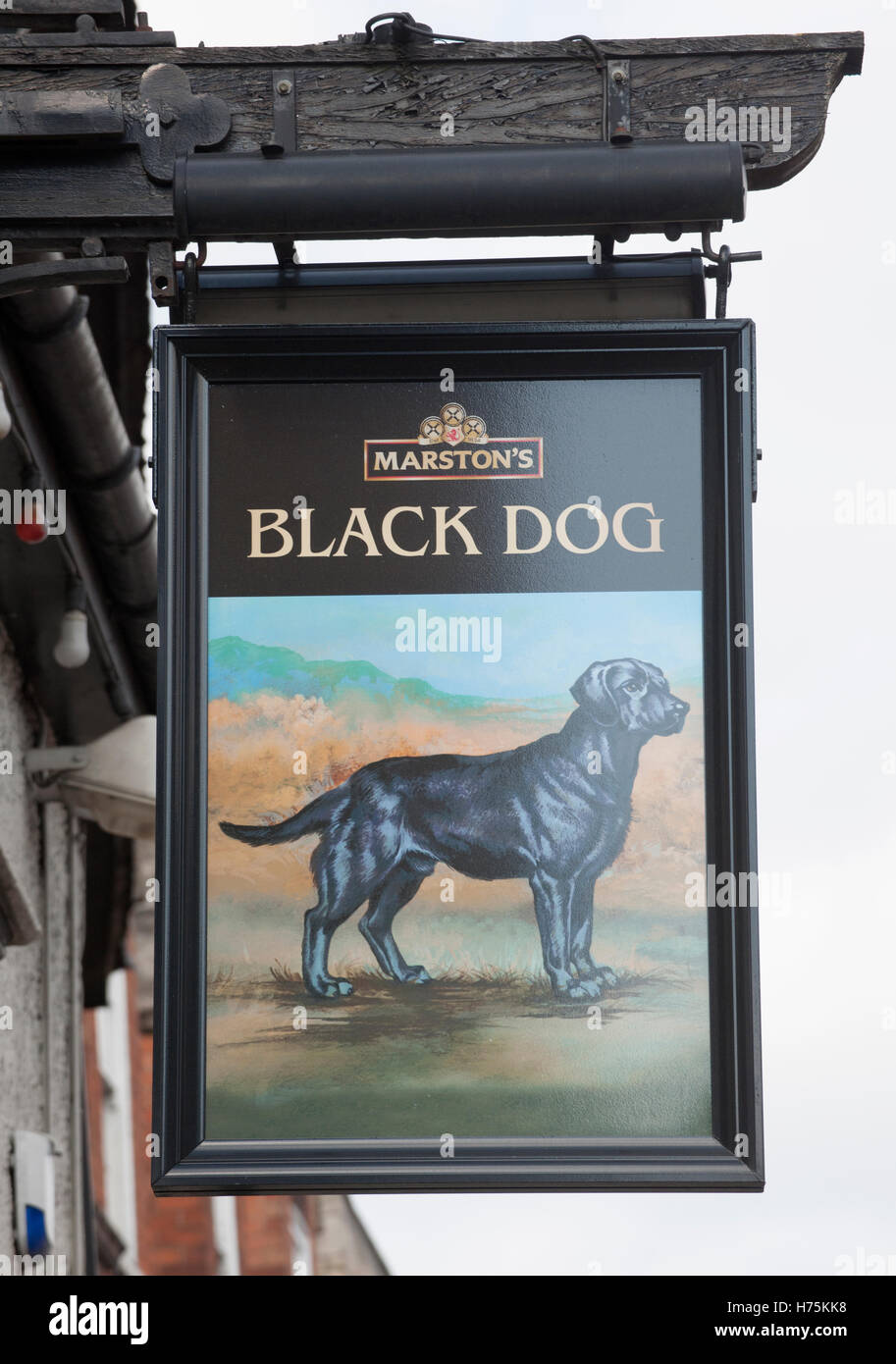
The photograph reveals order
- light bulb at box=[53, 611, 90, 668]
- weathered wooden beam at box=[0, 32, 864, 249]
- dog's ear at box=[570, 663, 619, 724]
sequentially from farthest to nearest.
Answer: light bulb at box=[53, 611, 90, 668] → weathered wooden beam at box=[0, 32, 864, 249] → dog's ear at box=[570, 663, 619, 724]

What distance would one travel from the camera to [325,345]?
13.9 feet

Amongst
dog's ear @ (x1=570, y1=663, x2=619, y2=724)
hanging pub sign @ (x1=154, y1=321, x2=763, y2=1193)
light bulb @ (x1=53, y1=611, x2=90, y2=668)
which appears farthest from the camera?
light bulb @ (x1=53, y1=611, x2=90, y2=668)

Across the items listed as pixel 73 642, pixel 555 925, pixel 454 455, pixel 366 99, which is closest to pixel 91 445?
pixel 73 642

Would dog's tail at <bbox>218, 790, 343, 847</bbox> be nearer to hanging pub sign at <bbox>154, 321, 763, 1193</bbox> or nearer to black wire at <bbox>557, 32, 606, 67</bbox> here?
hanging pub sign at <bbox>154, 321, 763, 1193</bbox>

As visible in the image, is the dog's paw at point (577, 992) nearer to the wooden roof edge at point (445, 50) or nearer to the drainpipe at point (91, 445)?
the wooden roof edge at point (445, 50)

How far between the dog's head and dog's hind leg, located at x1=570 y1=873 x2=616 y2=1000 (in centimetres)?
34

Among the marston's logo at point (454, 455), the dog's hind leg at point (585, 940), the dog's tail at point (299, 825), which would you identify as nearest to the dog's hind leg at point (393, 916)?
the dog's tail at point (299, 825)

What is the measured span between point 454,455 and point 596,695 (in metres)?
0.61

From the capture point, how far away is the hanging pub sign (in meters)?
3.84

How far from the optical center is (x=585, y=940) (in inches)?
156

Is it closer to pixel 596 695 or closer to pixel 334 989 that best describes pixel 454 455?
pixel 596 695

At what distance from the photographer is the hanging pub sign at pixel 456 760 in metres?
3.84

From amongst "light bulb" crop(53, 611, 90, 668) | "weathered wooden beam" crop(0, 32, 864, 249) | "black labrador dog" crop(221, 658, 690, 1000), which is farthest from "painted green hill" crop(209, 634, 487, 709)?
"light bulb" crop(53, 611, 90, 668)
